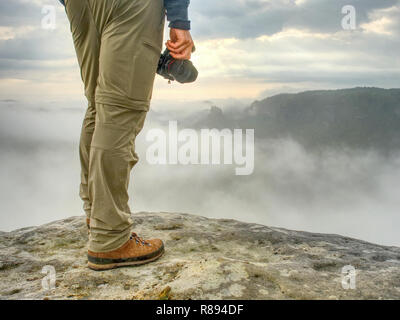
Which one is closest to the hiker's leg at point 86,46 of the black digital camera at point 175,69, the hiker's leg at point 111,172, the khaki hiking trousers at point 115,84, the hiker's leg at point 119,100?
the khaki hiking trousers at point 115,84

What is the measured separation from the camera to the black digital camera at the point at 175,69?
9.30 ft

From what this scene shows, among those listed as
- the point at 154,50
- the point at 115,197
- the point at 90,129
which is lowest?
the point at 115,197

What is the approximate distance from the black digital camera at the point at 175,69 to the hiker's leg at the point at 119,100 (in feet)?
0.34

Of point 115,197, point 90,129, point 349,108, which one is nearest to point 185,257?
point 115,197

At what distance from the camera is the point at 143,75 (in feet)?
8.78

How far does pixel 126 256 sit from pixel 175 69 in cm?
160

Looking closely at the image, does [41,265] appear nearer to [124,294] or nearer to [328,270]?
[124,294]

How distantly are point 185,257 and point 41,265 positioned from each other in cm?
130

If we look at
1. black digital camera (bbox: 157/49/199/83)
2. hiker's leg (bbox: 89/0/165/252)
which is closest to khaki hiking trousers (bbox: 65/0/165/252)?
hiker's leg (bbox: 89/0/165/252)

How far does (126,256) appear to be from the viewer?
2.86 m

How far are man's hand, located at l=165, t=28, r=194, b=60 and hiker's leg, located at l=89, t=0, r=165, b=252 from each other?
0.11 metres

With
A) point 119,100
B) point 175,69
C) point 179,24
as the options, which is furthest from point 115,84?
point 179,24

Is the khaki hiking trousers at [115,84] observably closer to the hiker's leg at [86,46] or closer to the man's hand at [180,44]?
the hiker's leg at [86,46]
